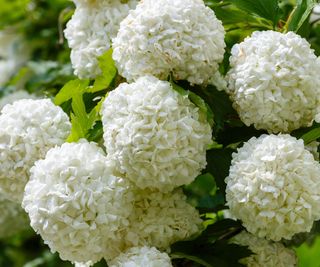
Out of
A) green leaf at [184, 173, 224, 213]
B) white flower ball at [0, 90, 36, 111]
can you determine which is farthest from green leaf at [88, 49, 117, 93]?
white flower ball at [0, 90, 36, 111]

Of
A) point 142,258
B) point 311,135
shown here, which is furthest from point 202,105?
point 142,258

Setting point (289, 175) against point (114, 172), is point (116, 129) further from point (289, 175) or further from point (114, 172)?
point (289, 175)

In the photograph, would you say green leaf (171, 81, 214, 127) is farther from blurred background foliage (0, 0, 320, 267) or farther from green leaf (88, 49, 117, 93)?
green leaf (88, 49, 117, 93)

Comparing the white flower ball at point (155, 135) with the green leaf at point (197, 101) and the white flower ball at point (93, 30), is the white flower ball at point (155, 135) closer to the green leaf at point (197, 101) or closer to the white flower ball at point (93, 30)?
the green leaf at point (197, 101)

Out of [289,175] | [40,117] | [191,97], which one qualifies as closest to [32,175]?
[40,117]

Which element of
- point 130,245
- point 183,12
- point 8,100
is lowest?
point 8,100

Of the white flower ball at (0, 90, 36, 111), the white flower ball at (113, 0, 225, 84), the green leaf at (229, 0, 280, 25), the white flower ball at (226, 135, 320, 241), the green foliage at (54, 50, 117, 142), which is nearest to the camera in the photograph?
the white flower ball at (226, 135, 320, 241)
